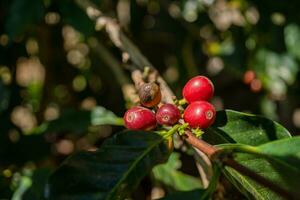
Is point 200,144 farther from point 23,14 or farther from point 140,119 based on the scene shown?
point 23,14

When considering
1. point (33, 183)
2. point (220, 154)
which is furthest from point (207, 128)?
point (33, 183)

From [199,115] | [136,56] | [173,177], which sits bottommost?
[173,177]

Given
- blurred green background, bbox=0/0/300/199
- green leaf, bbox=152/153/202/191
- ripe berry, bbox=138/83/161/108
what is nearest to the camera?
ripe berry, bbox=138/83/161/108

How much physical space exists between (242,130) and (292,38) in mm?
1476

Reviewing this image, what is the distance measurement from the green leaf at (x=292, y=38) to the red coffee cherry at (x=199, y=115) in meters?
1.51

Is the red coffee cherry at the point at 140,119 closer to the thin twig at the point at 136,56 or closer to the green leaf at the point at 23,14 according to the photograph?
the thin twig at the point at 136,56

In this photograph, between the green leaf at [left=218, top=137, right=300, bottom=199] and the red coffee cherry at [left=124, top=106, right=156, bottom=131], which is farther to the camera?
the red coffee cherry at [left=124, top=106, right=156, bottom=131]

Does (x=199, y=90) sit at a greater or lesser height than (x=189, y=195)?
greater

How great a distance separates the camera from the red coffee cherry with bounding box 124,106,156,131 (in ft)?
4.07

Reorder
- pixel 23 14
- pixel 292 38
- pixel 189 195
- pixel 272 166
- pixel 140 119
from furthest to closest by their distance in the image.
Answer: pixel 292 38 → pixel 23 14 → pixel 189 195 → pixel 140 119 → pixel 272 166

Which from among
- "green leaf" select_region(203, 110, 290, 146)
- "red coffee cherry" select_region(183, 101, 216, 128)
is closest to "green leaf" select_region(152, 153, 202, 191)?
"green leaf" select_region(203, 110, 290, 146)

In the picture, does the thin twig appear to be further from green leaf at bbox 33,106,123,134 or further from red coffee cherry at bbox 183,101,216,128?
green leaf at bbox 33,106,123,134

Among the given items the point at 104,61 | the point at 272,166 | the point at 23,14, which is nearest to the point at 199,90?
the point at 272,166

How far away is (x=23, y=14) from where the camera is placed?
2.11m
